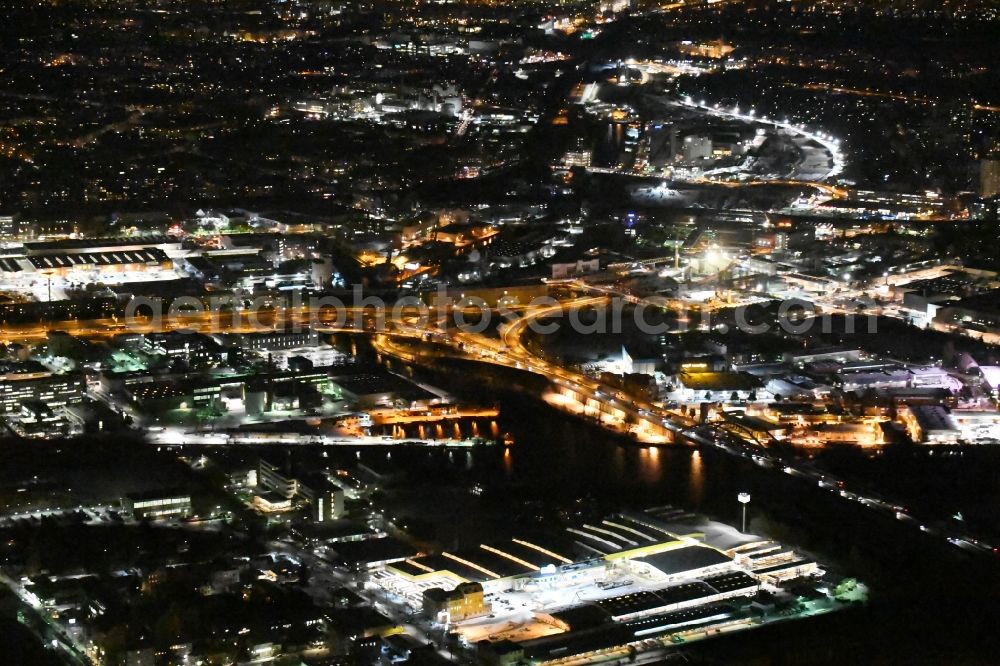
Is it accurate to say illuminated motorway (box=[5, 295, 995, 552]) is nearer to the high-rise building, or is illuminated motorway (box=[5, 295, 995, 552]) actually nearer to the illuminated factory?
the illuminated factory

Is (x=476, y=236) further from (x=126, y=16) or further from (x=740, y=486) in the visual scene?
(x=126, y=16)

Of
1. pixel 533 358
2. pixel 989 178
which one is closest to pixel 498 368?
pixel 533 358

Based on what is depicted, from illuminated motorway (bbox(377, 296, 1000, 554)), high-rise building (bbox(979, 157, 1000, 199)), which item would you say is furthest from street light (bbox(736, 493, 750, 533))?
high-rise building (bbox(979, 157, 1000, 199))

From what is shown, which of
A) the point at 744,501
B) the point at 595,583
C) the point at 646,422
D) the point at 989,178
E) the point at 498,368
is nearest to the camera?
the point at 595,583

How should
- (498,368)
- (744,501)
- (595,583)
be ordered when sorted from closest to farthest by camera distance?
(595,583) → (744,501) → (498,368)

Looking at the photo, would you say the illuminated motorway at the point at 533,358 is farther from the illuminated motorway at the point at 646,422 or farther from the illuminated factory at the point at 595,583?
the illuminated factory at the point at 595,583

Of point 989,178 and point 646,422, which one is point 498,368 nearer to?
point 646,422

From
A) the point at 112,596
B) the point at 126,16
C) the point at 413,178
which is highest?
the point at 126,16

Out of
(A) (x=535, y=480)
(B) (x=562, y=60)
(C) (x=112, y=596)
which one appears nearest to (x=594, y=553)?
(A) (x=535, y=480)

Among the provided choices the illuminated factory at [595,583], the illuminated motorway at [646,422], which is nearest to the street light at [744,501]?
the illuminated factory at [595,583]
